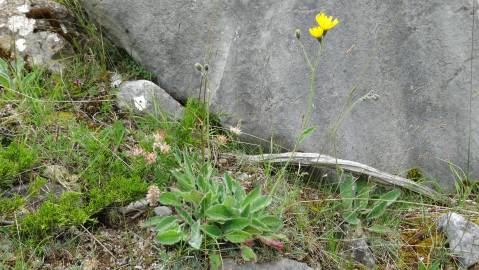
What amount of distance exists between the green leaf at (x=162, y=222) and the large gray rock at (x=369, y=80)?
0.98 meters

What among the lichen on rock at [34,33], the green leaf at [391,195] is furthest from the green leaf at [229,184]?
the lichen on rock at [34,33]

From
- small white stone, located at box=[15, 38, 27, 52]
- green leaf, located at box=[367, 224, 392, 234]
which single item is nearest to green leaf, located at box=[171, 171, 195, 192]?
green leaf, located at box=[367, 224, 392, 234]

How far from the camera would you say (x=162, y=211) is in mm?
2797

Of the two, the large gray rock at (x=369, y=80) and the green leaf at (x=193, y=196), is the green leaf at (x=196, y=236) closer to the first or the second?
the green leaf at (x=193, y=196)

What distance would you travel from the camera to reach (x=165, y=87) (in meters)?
3.69

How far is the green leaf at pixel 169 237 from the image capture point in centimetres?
252

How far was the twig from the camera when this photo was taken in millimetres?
3197

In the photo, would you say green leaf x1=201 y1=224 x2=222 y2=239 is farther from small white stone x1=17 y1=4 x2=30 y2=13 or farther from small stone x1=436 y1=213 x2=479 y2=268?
small white stone x1=17 y1=4 x2=30 y2=13

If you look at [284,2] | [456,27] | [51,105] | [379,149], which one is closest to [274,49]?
[284,2]

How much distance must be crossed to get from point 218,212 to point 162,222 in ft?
0.86

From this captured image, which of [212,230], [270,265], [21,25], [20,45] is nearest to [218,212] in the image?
[212,230]

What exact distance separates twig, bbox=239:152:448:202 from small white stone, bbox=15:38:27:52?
155 centimetres

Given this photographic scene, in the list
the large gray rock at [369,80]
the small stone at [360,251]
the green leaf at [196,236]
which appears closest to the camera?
the green leaf at [196,236]

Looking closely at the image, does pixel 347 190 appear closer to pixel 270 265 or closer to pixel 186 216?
pixel 270 265
